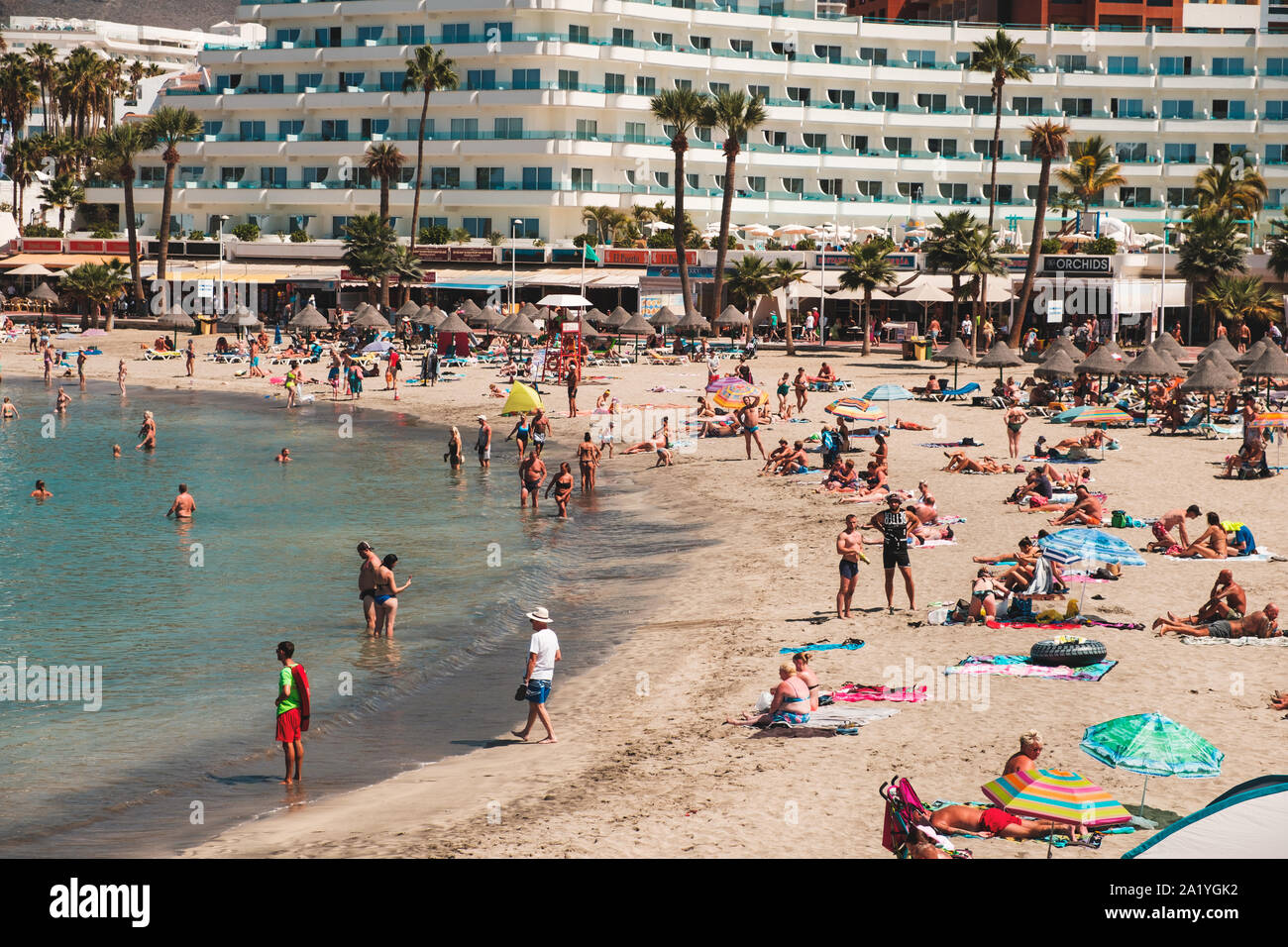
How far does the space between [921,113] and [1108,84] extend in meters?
11.7

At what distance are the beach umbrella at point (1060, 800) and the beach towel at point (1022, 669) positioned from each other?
4279 millimetres

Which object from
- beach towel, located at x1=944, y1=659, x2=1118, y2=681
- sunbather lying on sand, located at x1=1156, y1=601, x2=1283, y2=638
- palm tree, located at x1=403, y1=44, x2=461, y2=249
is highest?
palm tree, located at x1=403, y1=44, x2=461, y2=249

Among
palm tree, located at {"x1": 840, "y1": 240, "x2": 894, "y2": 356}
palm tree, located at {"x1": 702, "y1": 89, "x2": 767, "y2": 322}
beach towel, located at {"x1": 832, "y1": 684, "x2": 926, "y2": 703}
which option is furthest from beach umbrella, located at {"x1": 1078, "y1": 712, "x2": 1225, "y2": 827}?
palm tree, located at {"x1": 702, "y1": 89, "x2": 767, "y2": 322}

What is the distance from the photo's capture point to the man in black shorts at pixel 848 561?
694 inches

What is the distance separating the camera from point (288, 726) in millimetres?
12953

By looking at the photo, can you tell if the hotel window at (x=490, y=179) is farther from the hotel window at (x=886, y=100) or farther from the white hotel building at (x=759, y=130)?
the hotel window at (x=886, y=100)

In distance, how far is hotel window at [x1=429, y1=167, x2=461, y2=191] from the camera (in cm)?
8069

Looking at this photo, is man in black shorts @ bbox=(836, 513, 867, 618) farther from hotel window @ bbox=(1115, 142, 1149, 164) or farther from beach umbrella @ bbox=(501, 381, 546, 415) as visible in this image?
hotel window @ bbox=(1115, 142, 1149, 164)

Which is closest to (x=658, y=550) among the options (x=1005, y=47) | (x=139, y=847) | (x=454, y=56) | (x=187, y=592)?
(x=187, y=592)

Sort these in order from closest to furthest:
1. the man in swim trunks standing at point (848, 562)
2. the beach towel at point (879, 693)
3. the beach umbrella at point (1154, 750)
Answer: the beach umbrella at point (1154, 750), the beach towel at point (879, 693), the man in swim trunks standing at point (848, 562)

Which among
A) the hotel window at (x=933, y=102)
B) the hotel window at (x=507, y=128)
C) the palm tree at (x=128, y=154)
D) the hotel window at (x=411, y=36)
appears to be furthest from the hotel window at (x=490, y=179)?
the hotel window at (x=933, y=102)

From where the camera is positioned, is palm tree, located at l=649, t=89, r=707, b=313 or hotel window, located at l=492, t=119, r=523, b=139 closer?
palm tree, located at l=649, t=89, r=707, b=313

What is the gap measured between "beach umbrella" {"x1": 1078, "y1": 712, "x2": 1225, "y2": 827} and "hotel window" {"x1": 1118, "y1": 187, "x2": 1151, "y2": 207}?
7968cm
